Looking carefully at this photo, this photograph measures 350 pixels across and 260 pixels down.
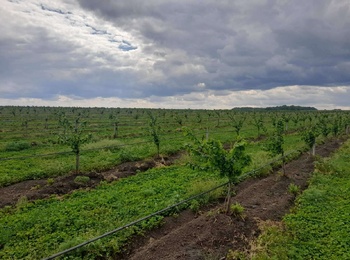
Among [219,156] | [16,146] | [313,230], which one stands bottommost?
[16,146]

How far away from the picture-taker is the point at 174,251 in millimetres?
8312

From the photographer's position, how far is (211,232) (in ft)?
30.5

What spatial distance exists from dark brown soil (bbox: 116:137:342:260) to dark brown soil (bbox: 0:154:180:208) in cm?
631

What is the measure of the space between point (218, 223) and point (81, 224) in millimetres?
4729

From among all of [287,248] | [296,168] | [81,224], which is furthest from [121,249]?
[296,168]

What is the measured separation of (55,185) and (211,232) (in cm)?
890

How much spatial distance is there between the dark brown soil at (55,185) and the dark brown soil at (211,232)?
631 cm

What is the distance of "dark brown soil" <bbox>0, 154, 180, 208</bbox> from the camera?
1329 cm

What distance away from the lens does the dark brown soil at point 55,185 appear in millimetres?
13286

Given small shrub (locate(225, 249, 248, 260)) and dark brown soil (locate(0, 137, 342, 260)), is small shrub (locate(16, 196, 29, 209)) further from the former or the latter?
small shrub (locate(225, 249, 248, 260))

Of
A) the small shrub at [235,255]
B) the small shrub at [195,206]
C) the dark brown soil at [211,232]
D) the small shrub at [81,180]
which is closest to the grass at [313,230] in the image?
the small shrub at [235,255]

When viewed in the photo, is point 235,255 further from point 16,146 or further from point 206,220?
point 16,146

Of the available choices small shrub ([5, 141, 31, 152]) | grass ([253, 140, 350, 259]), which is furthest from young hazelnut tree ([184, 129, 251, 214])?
small shrub ([5, 141, 31, 152])

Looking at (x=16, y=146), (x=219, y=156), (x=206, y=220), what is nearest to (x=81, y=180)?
(x=206, y=220)
